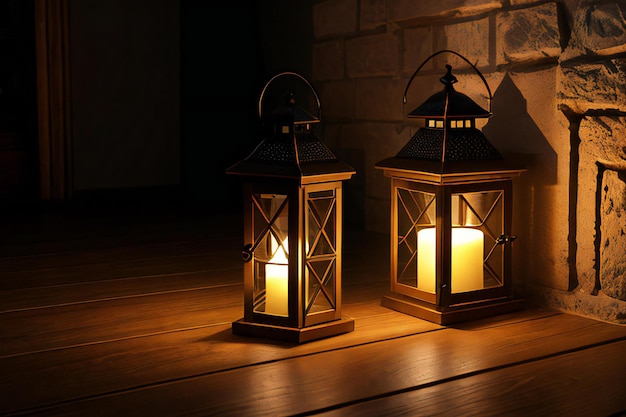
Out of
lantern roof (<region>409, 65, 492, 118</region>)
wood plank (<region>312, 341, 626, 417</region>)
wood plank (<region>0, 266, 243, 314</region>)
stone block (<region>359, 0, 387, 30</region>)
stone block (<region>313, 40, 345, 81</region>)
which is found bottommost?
wood plank (<region>312, 341, 626, 417</region>)

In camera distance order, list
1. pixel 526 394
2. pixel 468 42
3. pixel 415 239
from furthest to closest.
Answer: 1. pixel 468 42
2. pixel 415 239
3. pixel 526 394

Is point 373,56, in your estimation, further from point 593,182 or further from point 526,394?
point 526,394

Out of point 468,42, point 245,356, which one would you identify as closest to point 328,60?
point 468,42

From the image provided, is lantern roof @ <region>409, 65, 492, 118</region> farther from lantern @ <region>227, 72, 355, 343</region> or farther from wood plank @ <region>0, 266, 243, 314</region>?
wood plank @ <region>0, 266, 243, 314</region>

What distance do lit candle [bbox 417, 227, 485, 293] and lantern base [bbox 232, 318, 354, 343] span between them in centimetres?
24

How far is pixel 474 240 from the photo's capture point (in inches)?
72.9

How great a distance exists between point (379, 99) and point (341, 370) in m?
1.55

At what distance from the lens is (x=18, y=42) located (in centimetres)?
393

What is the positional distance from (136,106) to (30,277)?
2044mm

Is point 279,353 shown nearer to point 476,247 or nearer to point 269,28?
point 476,247

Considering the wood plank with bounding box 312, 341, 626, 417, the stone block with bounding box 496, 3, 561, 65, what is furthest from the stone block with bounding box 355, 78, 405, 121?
the wood plank with bounding box 312, 341, 626, 417

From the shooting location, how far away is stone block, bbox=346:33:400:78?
9.03 ft

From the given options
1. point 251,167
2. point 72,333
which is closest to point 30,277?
point 72,333

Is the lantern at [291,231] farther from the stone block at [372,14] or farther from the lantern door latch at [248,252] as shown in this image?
the stone block at [372,14]
